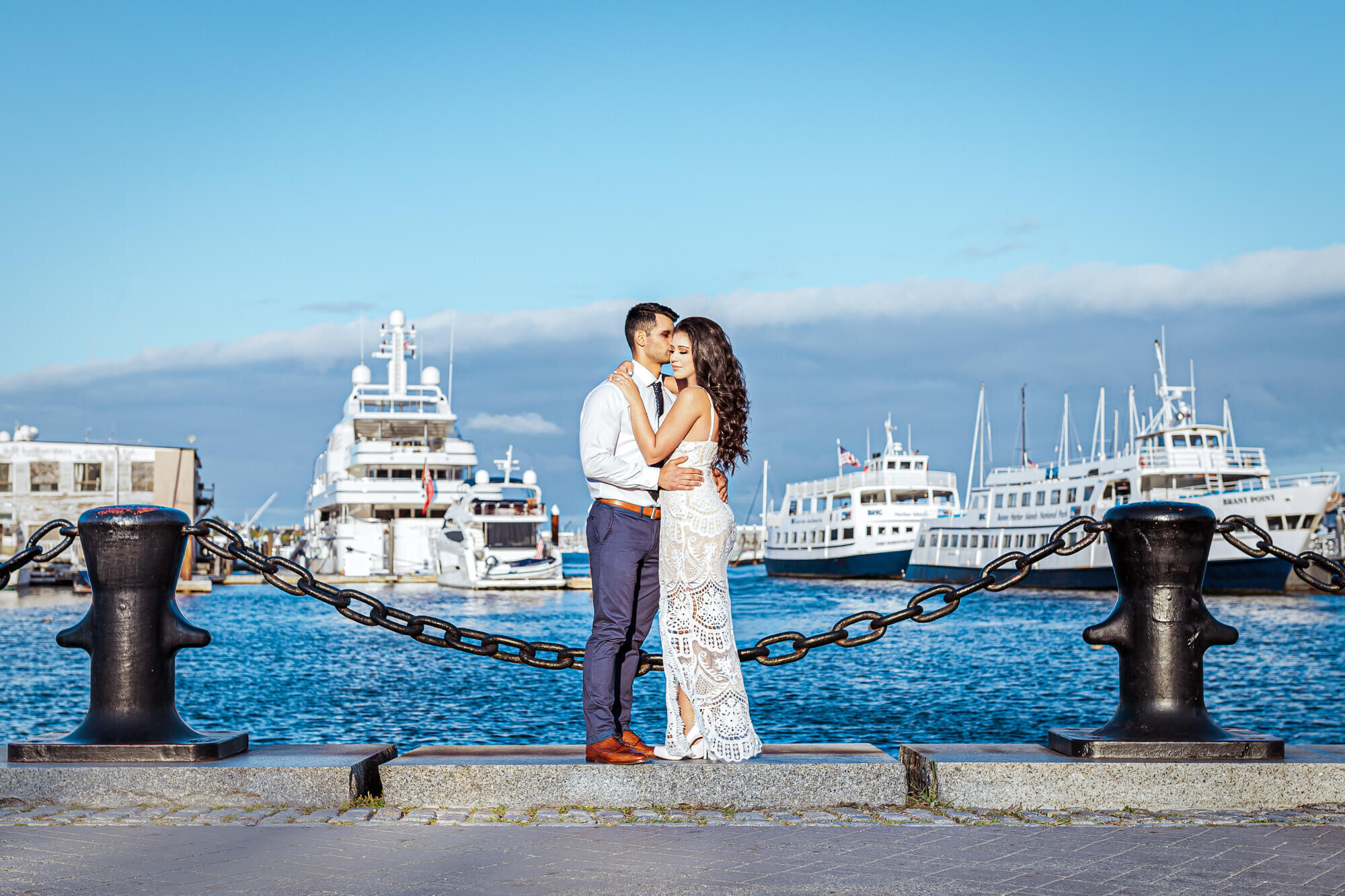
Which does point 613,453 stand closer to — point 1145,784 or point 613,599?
point 613,599

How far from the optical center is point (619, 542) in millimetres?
4871

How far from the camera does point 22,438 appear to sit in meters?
62.4

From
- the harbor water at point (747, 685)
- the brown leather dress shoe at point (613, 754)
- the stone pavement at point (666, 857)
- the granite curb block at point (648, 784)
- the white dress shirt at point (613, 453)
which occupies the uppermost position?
the white dress shirt at point (613, 453)

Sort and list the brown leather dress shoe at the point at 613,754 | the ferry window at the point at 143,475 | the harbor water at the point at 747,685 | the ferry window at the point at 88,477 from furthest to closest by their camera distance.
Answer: the ferry window at the point at 143,475 → the ferry window at the point at 88,477 → the harbor water at the point at 747,685 → the brown leather dress shoe at the point at 613,754

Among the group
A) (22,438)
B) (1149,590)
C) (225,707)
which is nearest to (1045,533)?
(225,707)

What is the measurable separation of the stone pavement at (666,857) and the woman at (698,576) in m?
Result: 0.58

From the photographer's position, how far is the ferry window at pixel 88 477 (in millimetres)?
62062

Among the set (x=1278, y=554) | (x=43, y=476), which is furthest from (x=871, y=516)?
(x=1278, y=554)

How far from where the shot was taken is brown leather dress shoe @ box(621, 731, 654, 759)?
4789 mm

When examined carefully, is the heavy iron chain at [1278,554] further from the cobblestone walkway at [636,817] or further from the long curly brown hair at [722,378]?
the long curly brown hair at [722,378]

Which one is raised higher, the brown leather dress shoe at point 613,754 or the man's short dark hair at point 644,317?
the man's short dark hair at point 644,317

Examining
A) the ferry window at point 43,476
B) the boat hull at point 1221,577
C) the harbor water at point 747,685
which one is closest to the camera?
the harbor water at point 747,685

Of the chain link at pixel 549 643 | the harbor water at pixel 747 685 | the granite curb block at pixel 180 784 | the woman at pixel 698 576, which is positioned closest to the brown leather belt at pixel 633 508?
the woman at pixel 698 576

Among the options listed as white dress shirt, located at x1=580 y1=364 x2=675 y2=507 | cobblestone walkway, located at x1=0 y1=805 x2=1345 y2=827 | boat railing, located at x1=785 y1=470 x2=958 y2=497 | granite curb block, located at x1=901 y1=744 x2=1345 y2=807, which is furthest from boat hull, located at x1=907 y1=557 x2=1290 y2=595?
white dress shirt, located at x1=580 y1=364 x2=675 y2=507
